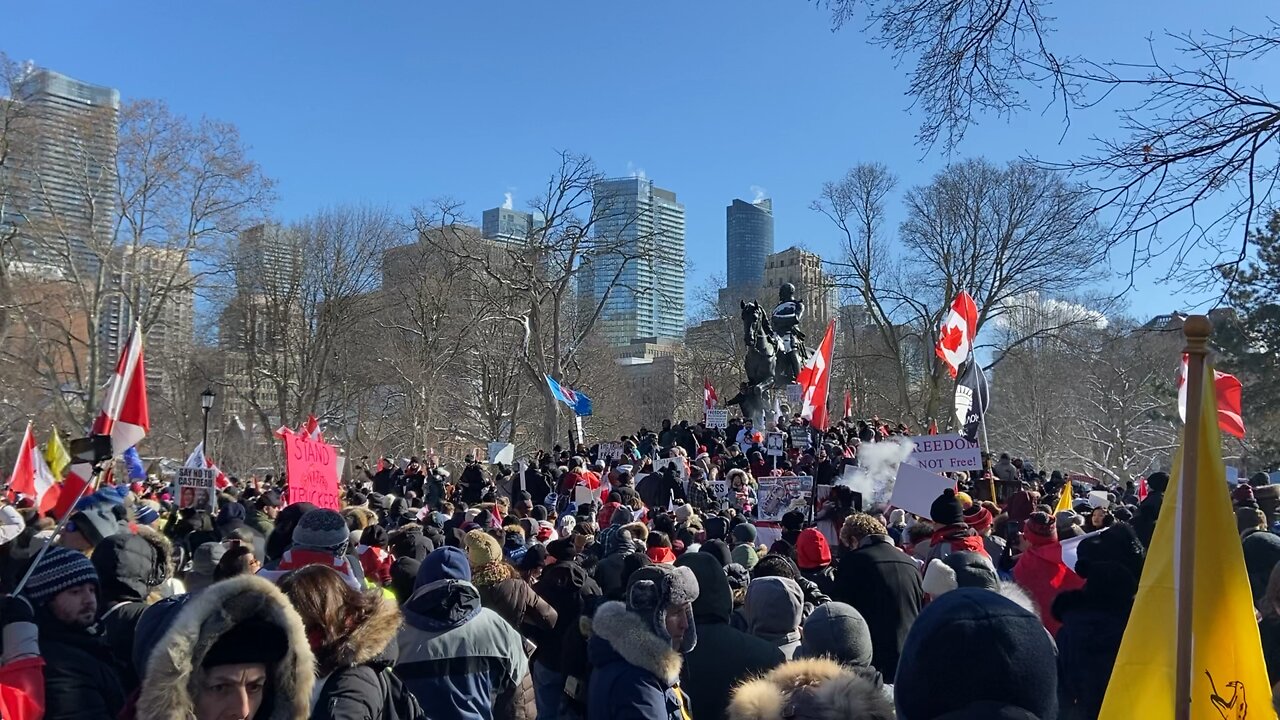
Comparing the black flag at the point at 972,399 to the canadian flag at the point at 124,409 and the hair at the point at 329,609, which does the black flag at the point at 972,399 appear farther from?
the hair at the point at 329,609

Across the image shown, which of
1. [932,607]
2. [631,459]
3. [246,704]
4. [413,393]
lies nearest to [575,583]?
[246,704]

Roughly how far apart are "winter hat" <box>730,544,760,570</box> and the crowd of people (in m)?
0.02

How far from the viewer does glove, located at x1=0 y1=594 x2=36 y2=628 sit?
290 cm

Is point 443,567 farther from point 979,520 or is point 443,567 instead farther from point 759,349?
point 759,349

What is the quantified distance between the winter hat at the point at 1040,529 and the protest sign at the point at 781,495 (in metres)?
5.14

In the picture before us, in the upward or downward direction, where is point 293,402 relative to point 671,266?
downward

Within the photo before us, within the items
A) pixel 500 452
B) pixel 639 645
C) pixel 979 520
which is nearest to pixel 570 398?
pixel 500 452

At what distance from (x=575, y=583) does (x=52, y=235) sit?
103 feet

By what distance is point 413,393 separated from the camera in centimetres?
4134

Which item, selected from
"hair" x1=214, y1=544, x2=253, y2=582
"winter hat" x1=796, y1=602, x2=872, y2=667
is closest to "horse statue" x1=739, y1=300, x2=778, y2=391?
"hair" x1=214, y1=544, x2=253, y2=582

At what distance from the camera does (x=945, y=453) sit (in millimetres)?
9875

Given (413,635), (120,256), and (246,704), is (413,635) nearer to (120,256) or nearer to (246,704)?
(246,704)

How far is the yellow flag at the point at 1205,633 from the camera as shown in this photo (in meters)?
2.44

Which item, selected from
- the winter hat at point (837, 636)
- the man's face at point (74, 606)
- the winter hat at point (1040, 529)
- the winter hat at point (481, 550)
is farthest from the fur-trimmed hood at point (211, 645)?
the winter hat at point (1040, 529)
